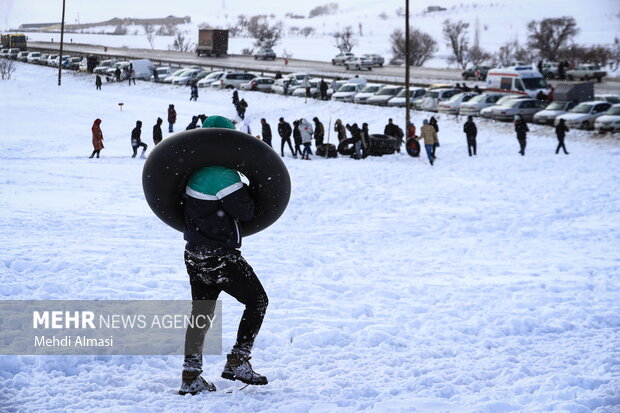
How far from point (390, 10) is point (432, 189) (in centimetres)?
18188

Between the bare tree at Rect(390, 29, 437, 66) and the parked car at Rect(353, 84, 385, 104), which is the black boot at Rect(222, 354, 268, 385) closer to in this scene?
the parked car at Rect(353, 84, 385, 104)

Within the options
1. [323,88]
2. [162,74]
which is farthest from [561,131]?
[162,74]

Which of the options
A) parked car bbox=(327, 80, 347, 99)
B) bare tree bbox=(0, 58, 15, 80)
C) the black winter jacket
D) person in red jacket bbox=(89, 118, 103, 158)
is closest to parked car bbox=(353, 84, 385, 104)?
parked car bbox=(327, 80, 347, 99)

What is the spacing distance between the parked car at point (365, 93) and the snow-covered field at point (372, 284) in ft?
60.1

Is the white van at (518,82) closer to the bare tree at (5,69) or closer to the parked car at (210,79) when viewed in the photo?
the parked car at (210,79)

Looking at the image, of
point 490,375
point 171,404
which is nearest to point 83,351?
point 171,404

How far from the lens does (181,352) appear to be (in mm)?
5539

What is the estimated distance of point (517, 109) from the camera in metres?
30.7

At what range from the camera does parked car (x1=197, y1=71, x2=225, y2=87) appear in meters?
46.5

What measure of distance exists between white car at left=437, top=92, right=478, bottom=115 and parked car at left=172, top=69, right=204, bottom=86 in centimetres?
2083

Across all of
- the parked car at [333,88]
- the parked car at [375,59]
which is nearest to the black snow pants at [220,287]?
the parked car at [333,88]

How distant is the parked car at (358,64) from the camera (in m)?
61.3

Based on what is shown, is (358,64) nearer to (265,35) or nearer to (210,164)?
(265,35)

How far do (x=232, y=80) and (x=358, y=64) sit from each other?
19.6 meters
